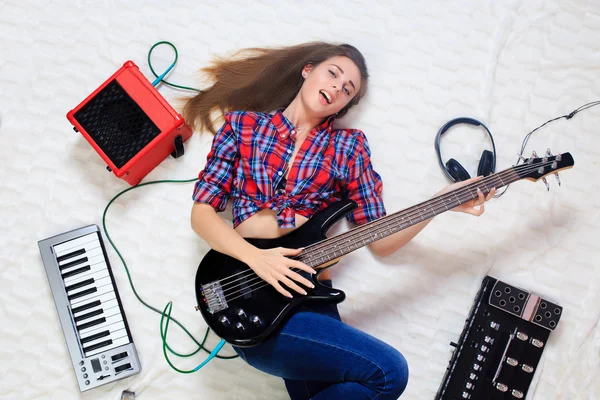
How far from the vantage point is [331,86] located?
4.73ft

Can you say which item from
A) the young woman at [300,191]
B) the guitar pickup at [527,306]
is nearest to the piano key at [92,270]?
the young woman at [300,191]

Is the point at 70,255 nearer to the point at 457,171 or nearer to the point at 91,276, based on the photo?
the point at 91,276

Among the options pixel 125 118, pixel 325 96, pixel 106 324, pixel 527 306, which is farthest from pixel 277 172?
pixel 527 306

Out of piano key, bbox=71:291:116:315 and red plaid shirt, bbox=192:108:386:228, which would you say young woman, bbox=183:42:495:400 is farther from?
piano key, bbox=71:291:116:315

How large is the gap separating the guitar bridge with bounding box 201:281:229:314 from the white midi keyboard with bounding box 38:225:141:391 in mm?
385

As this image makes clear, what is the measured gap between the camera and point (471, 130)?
5.63 feet

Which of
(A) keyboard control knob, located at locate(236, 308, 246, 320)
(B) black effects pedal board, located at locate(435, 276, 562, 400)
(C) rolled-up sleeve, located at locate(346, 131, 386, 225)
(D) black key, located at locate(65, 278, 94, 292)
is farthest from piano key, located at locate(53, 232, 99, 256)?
(B) black effects pedal board, located at locate(435, 276, 562, 400)

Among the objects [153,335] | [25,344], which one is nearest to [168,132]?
[153,335]

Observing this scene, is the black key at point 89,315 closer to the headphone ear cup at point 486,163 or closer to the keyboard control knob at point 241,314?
the keyboard control knob at point 241,314

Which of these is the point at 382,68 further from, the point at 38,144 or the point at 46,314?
the point at 46,314

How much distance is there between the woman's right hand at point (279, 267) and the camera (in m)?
1.32

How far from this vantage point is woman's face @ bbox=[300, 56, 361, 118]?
4.73 ft

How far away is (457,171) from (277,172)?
597 mm

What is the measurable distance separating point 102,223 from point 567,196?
60.4 inches
